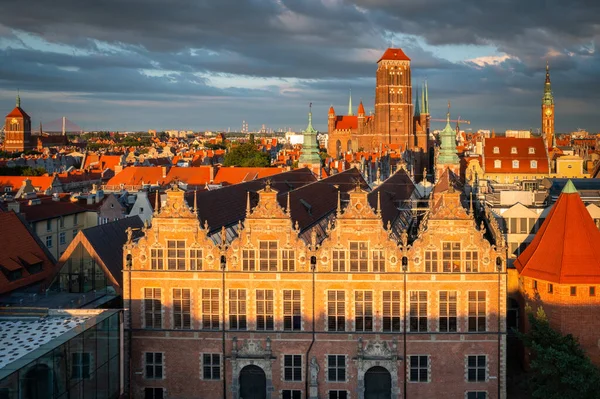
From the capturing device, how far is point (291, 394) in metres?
45.2

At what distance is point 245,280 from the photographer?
1789 inches

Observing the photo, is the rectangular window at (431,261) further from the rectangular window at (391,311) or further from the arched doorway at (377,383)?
the arched doorway at (377,383)

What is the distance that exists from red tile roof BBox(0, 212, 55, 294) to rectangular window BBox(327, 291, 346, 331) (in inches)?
840

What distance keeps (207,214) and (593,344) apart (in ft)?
91.7

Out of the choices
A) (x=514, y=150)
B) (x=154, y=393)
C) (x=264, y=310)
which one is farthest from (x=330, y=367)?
(x=514, y=150)

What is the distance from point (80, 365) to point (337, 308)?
15985 millimetres

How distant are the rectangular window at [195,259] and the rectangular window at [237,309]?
8.87ft

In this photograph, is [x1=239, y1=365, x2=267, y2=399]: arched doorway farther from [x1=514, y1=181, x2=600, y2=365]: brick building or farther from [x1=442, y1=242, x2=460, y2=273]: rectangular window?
[x1=514, y1=181, x2=600, y2=365]: brick building

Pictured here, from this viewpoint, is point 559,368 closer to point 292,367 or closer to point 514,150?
point 292,367

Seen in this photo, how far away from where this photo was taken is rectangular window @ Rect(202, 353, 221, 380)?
4547 centimetres

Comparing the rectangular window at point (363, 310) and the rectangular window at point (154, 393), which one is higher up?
the rectangular window at point (363, 310)

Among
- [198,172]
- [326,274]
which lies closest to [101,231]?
[326,274]

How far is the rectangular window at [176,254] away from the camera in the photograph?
45750 millimetres

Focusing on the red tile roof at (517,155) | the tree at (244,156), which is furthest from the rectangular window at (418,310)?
the tree at (244,156)
